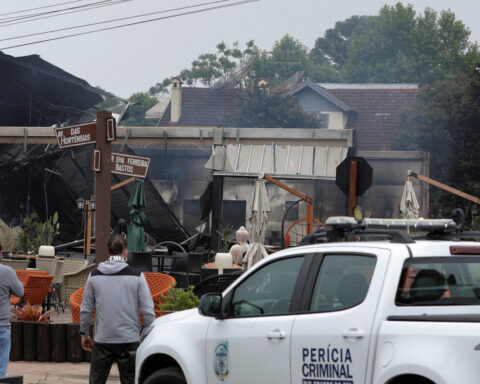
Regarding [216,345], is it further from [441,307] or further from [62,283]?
[62,283]

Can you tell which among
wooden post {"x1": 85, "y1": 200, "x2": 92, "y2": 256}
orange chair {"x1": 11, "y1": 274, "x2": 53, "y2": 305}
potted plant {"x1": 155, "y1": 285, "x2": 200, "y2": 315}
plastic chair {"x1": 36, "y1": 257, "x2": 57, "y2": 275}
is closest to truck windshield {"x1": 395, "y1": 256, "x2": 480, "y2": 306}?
potted plant {"x1": 155, "y1": 285, "x2": 200, "y2": 315}

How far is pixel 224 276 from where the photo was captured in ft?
39.1

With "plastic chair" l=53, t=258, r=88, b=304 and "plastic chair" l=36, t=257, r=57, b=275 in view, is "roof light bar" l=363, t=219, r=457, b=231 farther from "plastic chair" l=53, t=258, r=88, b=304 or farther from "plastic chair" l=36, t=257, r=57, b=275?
"plastic chair" l=36, t=257, r=57, b=275

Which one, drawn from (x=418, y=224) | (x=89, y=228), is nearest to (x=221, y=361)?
(x=418, y=224)

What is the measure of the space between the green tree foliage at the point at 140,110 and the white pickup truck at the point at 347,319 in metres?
83.2

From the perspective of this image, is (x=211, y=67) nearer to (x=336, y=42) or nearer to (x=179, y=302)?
(x=336, y=42)

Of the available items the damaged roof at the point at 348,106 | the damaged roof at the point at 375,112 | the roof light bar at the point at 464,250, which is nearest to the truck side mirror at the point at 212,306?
the roof light bar at the point at 464,250

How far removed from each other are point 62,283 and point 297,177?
12.4 metres

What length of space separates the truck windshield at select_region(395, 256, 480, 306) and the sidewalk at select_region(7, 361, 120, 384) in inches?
203

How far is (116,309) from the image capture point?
24.2 feet

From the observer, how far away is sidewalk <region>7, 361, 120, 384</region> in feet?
32.0

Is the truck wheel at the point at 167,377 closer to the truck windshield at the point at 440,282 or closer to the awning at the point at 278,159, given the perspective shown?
the truck windshield at the point at 440,282

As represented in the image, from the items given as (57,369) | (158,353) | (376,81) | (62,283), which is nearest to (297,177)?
(62,283)

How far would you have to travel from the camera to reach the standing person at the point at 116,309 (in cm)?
739
